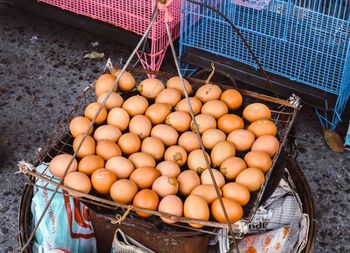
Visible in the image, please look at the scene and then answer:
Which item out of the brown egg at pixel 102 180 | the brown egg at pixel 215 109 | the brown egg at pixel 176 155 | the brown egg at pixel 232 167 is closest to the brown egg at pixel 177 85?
Answer: the brown egg at pixel 215 109

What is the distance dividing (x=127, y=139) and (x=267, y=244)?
753mm

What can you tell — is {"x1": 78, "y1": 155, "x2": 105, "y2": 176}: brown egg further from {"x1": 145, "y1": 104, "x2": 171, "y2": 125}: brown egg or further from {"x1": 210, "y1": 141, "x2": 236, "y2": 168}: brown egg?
{"x1": 210, "y1": 141, "x2": 236, "y2": 168}: brown egg

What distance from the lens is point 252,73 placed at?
3.44 m

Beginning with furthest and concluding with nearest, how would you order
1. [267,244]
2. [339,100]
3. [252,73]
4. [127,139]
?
[252,73] → [339,100] → [267,244] → [127,139]

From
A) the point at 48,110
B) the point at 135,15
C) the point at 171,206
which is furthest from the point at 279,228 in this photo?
the point at 48,110

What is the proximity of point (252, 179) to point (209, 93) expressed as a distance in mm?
537

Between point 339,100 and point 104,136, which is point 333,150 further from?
point 104,136

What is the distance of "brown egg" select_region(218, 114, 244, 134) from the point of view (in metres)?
2.12

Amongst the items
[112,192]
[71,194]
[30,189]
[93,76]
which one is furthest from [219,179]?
[93,76]

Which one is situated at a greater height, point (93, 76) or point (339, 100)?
point (339, 100)

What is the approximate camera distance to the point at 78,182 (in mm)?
1833

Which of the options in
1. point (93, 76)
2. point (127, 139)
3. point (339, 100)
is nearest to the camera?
point (127, 139)

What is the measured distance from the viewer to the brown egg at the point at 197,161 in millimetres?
1963

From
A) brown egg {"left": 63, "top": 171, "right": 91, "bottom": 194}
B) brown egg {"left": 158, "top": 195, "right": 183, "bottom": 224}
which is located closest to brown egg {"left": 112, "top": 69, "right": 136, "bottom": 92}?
brown egg {"left": 63, "top": 171, "right": 91, "bottom": 194}
